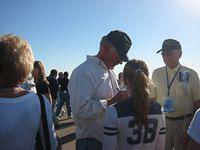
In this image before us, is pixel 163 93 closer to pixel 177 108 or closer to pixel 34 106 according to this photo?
pixel 177 108

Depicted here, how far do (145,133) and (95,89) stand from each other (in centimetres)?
70

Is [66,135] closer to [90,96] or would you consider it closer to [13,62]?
[90,96]

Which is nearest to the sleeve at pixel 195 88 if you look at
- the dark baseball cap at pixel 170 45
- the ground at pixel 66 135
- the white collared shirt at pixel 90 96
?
the dark baseball cap at pixel 170 45

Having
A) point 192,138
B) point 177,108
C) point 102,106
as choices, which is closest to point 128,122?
point 102,106

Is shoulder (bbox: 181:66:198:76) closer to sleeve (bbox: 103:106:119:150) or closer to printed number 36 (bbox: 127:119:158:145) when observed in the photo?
printed number 36 (bbox: 127:119:158:145)

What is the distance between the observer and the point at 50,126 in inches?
103

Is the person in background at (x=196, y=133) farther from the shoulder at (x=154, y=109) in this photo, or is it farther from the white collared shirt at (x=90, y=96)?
the white collared shirt at (x=90, y=96)

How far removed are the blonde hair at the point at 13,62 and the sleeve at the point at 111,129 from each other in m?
0.86

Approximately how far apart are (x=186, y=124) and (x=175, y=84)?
58 centimetres

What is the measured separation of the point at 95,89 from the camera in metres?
3.56

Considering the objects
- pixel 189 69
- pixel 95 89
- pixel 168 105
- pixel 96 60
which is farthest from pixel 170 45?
pixel 95 89

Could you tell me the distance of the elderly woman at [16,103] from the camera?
242cm

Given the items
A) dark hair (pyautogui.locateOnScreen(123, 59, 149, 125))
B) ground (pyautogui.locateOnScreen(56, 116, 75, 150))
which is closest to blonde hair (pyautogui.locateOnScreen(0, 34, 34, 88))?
dark hair (pyautogui.locateOnScreen(123, 59, 149, 125))

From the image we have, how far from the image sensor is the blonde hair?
2488 millimetres
